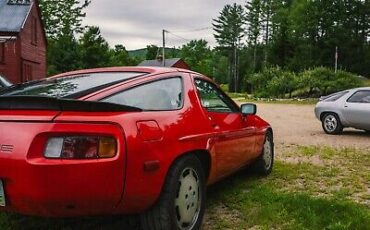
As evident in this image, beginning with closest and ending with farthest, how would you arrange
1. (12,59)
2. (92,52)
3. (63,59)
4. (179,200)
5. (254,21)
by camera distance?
(179,200) < (12,59) < (63,59) < (92,52) < (254,21)

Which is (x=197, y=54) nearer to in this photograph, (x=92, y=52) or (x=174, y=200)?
(x=92, y=52)

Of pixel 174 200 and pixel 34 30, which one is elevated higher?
pixel 34 30

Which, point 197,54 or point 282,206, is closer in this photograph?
point 282,206

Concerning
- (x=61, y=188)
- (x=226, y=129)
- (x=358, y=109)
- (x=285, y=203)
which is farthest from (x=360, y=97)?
(x=61, y=188)

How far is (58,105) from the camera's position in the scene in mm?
3365

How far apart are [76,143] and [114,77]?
44.6 inches

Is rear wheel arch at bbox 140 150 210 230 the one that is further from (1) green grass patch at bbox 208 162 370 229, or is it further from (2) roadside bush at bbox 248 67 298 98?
(2) roadside bush at bbox 248 67 298 98

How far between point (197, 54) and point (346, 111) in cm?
11580

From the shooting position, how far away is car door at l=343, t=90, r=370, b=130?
12.2 metres

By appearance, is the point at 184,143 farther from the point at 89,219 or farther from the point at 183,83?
the point at 89,219

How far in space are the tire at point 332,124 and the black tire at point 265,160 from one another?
A: 22.9 feet

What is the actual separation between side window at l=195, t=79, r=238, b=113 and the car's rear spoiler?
143cm

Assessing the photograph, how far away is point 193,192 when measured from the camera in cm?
409

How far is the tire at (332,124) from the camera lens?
13.1m
